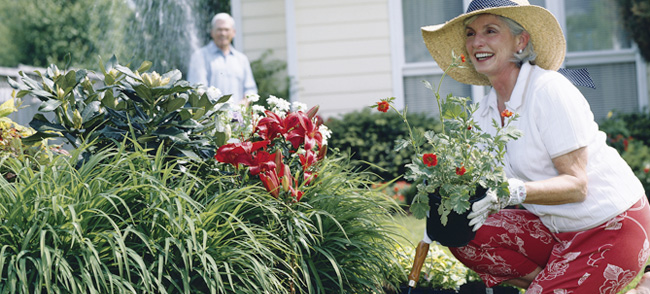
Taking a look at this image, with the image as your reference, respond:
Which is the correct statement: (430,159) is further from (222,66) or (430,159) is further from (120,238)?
(222,66)

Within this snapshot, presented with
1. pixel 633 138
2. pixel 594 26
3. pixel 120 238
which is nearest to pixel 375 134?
pixel 633 138

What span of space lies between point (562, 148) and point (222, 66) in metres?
3.95

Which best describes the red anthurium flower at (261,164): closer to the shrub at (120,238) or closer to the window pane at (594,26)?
the shrub at (120,238)

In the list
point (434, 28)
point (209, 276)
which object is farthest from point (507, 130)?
point (209, 276)

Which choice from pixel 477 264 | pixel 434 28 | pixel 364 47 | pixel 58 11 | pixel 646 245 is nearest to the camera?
pixel 646 245

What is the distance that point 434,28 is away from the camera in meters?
Result: 3.11

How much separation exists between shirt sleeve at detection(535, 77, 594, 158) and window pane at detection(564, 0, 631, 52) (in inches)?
190

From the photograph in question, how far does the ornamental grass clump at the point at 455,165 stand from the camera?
2.35m

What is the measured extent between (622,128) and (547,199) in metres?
4.45

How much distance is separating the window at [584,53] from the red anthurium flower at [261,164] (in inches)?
189

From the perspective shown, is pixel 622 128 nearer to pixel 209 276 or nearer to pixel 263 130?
pixel 263 130

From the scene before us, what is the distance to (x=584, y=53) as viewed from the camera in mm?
7043

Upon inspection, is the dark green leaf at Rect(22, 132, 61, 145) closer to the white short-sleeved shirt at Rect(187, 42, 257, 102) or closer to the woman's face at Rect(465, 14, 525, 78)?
the woman's face at Rect(465, 14, 525, 78)

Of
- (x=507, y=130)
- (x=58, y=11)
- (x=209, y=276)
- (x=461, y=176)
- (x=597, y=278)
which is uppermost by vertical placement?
(x=58, y=11)
